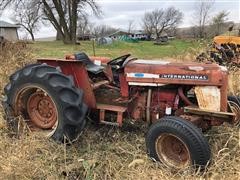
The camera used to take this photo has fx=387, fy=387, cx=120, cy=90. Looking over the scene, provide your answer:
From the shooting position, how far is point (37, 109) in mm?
5055

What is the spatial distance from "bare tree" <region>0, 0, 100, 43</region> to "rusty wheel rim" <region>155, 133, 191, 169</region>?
3445 centimetres

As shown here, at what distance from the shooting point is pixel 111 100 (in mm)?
5020

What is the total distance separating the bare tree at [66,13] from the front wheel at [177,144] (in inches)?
1356

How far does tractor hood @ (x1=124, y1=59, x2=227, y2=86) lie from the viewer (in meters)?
4.18

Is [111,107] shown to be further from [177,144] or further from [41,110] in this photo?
[177,144]

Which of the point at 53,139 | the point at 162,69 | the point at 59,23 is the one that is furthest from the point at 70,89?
the point at 59,23

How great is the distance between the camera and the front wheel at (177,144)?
12.4 ft

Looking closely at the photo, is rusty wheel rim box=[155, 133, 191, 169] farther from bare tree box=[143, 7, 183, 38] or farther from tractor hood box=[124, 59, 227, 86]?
bare tree box=[143, 7, 183, 38]

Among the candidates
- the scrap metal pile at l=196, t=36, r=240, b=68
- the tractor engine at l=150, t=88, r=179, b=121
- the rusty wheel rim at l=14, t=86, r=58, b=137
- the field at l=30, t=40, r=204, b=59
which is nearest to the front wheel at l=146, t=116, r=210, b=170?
the tractor engine at l=150, t=88, r=179, b=121

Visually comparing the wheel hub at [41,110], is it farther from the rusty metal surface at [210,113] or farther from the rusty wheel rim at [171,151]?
the rusty metal surface at [210,113]

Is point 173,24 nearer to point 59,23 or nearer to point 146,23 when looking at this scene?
point 146,23

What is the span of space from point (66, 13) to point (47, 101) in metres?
35.2

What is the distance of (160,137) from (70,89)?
120cm

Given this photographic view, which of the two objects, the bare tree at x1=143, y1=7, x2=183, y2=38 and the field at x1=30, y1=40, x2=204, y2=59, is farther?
the bare tree at x1=143, y1=7, x2=183, y2=38
